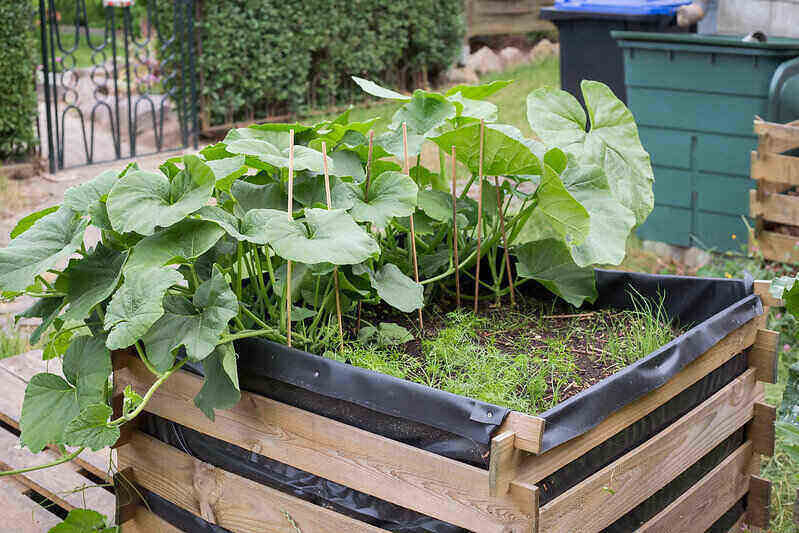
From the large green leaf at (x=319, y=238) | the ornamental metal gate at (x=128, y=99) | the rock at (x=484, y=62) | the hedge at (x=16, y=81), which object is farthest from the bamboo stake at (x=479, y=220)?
the rock at (x=484, y=62)

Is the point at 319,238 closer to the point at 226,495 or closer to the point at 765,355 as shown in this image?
the point at 226,495

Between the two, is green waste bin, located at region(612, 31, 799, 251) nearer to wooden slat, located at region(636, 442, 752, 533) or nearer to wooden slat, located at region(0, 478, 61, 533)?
wooden slat, located at region(636, 442, 752, 533)

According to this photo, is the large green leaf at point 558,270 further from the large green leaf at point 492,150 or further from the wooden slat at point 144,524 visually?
the wooden slat at point 144,524

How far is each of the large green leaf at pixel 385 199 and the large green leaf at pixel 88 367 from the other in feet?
1.69

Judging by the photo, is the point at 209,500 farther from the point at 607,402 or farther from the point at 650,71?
the point at 650,71

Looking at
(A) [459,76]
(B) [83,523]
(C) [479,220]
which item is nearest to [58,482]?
(B) [83,523]

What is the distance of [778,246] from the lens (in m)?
3.33

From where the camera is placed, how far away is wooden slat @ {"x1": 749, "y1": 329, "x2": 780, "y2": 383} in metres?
1.87

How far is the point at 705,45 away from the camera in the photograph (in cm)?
352

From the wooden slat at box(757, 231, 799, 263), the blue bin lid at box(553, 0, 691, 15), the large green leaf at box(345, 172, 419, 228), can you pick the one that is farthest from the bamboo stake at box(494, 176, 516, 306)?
the blue bin lid at box(553, 0, 691, 15)

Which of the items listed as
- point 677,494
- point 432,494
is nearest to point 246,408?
point 432,494

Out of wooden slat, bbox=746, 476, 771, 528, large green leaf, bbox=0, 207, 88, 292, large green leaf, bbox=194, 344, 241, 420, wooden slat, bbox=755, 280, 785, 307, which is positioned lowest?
wooden slat, bbox=746, 476, 771, 528

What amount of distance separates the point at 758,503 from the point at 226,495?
1161 millimetres

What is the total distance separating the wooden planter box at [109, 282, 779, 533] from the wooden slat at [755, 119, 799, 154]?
1.45 metres
